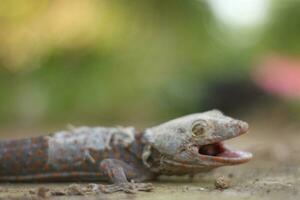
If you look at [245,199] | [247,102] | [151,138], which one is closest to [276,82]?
[247,102]

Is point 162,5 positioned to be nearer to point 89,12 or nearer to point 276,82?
point 89,12

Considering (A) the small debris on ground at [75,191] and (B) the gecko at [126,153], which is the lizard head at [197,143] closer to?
(B) the gecko at [126,153]

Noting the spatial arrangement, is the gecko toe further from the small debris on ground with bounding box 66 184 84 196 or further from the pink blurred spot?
the pink blurred spot

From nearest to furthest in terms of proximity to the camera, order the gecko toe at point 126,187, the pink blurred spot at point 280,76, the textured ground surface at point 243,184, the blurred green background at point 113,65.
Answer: the textured ground surface at point 243,184
the gecko toe at point 126,187
the pink blurred spot at point 280,76
the blurred green background at point 113,65

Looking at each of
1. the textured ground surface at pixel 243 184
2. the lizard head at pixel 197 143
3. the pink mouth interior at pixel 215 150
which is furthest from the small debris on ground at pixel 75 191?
the pink mouth interior at pixel 215 150

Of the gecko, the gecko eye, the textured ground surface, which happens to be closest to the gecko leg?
the gecko

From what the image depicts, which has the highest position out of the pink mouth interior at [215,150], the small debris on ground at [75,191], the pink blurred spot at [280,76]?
the pink blurred spot at [280,76]

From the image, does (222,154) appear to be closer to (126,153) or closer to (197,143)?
(197,143)
